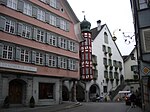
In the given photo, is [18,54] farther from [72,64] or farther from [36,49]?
[72,64]

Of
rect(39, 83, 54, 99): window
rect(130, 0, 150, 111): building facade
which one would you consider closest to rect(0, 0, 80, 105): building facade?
rect(39, 83, 54, 99): window

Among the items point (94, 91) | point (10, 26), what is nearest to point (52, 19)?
point (10, 26)

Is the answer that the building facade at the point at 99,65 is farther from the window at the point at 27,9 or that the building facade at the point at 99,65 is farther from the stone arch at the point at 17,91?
the stone arch at the point at 17,91

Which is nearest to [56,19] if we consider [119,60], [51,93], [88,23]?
[51,93]

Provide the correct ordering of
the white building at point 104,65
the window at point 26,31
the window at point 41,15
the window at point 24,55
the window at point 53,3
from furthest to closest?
the white building at point 104,65 < the window at point 53,3 < the window at point 41,15 < the window at point 26,31 < the window at point 24,55

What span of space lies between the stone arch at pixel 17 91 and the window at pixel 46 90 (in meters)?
2.83

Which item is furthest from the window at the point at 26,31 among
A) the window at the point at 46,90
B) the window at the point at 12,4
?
the window at the point at 46,90

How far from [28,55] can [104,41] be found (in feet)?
104

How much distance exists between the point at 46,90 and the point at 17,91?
4715mm

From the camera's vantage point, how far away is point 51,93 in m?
31.4

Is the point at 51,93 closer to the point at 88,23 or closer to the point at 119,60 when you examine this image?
the point at 88,23

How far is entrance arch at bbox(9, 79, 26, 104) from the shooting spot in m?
25.9

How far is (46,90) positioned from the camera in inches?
1197

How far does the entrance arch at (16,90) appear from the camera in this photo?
25859mm
